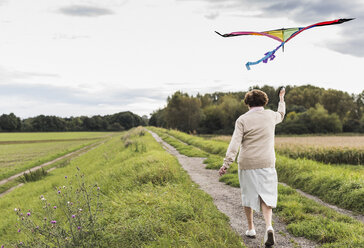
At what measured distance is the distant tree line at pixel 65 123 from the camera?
113250 mm

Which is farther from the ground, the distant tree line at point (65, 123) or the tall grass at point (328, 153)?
the distant tree line at point (65, 123)

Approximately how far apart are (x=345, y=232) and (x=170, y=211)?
3.02 meters

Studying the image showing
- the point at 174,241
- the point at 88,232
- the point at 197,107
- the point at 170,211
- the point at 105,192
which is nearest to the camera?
the point at 174,241

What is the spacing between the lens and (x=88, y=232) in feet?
14.0

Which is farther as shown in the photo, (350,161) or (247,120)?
(350,161)

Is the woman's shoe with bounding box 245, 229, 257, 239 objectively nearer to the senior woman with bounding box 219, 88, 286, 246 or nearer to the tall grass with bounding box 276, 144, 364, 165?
the senior woman with bounding box 219, 88, 286, 246

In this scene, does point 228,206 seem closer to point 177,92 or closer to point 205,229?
point 205,229

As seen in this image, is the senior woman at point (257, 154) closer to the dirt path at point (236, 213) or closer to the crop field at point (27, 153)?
the dirt path at point (236, 213)

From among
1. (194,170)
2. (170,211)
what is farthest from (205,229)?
(194,170)

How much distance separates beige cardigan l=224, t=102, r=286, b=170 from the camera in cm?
396

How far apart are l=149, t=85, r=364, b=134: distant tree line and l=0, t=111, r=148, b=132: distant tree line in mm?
74852

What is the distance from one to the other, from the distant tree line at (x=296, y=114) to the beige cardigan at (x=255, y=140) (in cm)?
5339

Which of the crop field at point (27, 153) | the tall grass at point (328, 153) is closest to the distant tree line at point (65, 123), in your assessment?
the crop field at point (27, 153)

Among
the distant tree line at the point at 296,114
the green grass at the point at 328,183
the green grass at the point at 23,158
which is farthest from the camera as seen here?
the distant tree line at the point at 296,114
